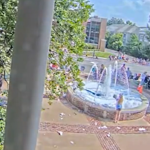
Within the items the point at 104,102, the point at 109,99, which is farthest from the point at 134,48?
the point at 104,102

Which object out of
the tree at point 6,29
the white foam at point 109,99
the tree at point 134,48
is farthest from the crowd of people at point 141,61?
the tree at point 6,29

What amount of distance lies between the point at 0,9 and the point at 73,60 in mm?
1114

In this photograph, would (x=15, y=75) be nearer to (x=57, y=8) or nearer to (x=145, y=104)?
(x=57, y=8)

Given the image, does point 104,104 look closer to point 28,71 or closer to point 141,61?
point 28,71

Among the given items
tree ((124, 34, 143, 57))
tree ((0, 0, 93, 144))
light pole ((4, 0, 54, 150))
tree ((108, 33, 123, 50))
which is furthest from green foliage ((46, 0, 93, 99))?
tree ((108, 33, 123, 50))

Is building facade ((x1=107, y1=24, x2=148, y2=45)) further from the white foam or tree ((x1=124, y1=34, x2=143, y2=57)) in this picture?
the white foam

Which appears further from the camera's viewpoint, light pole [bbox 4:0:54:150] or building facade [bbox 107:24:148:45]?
building facade [bbox 107:24:148:45]

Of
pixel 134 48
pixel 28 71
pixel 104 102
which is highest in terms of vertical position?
pixel 134 48

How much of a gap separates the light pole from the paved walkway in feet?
15.7

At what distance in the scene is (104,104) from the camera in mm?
8938

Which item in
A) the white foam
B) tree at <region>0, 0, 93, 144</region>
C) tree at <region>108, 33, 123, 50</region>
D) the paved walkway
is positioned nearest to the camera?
tree at <region>0, 0, 93, 144</region>

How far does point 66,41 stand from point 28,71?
2.40 meters

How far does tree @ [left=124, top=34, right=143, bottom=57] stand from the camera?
30109 mm

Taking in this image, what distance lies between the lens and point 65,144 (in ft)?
19.2
